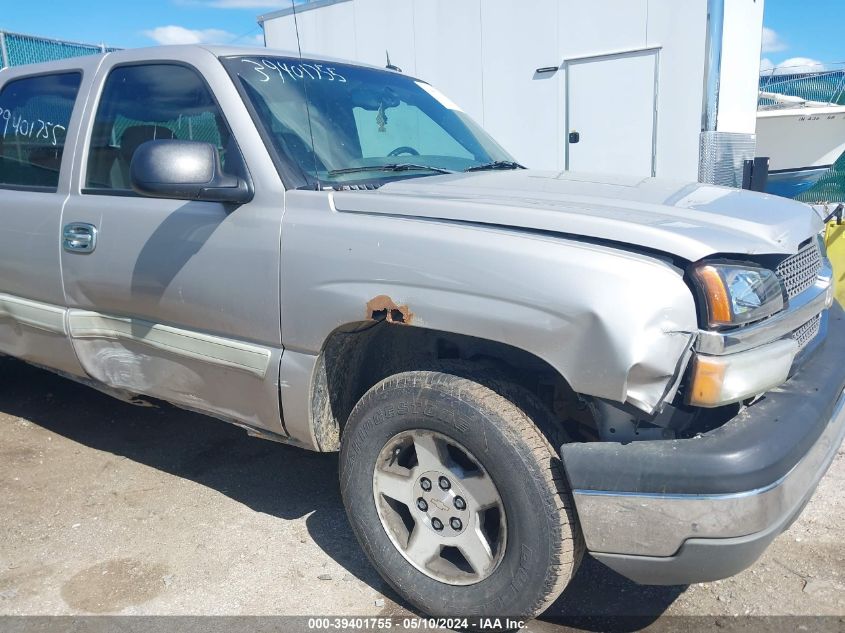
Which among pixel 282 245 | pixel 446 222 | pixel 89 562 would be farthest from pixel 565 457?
pixel 89 562

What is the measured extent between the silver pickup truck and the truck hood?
0.01 metres

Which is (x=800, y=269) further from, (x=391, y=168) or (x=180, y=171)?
(x=180, y=171)

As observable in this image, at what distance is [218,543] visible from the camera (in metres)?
3.05

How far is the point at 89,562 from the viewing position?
2.93 meters

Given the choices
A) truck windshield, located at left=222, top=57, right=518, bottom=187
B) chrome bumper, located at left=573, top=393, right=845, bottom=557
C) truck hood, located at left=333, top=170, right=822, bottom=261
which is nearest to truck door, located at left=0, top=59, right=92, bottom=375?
truck windshield, located at left=222, top=57, right=518, bottom=187

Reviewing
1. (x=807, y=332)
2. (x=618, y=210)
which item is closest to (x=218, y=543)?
(x=618, y=210)

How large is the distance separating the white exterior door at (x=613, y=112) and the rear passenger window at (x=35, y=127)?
212 inches

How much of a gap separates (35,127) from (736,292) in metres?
3.40

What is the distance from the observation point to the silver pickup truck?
197 centimetres

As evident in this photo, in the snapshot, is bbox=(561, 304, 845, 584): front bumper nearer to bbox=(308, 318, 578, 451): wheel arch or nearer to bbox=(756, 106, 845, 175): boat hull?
bbox=(308, 318, 578, 451): wheel arch

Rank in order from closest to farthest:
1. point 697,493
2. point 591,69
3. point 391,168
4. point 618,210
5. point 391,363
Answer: point 697,493 → point 618,210 → point 391,363 → point 391,168 → point 591,69

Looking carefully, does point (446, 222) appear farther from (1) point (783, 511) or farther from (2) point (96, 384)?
(2) point (96, 384)

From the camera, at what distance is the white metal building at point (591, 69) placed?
6.83 meters

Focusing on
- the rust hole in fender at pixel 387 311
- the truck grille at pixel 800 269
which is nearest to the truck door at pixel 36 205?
the rust hole in fender at pixel 387 311
